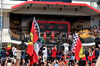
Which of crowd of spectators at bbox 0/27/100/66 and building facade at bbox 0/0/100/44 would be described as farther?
building facade at bbox 0/0/100/44

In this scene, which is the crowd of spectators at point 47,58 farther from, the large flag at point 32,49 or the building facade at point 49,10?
the building facade at point 49,10

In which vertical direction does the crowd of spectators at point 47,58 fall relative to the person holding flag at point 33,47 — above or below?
below

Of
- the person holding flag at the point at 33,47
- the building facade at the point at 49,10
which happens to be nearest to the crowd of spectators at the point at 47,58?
the person holding flag at the point at 33,47

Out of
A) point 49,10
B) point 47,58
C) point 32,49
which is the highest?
point 49,10

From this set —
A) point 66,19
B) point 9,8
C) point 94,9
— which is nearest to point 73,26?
Answer: point 66,19

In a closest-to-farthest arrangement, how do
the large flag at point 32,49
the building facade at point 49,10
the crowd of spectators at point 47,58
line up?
the large flag at point 32,49 → the crowd of spectators at point 47,58 → the building facade at point 49,10

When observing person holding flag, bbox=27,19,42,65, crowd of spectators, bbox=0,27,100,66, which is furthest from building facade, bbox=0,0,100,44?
person holding flag, bbox=27,19,42,65

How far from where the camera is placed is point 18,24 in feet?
109

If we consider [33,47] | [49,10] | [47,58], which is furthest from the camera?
[49,10]

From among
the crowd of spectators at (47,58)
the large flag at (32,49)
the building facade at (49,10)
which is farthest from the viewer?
the building facade at (49,10)

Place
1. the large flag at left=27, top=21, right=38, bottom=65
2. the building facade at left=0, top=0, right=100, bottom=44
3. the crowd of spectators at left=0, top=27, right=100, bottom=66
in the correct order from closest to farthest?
the large flag at left=27, top=21, right=38, bottom=65
the crowd of spectators at left=0, top=27, right=100, bottom=66
the building facade at left=0, top=0, right=100, bottom=44

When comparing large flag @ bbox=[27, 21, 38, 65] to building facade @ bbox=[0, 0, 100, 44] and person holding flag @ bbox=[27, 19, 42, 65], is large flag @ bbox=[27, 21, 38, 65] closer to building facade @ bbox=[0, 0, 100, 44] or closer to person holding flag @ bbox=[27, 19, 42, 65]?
person holding flag @ bbox=[27, 19, 42, 65]

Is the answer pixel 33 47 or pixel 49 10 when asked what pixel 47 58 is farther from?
pixel 49 10

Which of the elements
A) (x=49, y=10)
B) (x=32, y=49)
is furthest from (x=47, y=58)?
(x=49, y=10)
